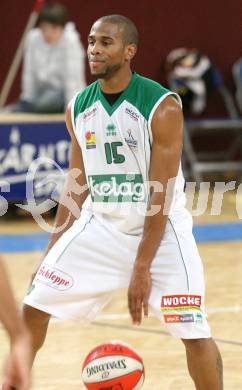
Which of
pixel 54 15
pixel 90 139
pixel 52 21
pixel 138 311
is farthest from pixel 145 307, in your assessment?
pixel 52 21

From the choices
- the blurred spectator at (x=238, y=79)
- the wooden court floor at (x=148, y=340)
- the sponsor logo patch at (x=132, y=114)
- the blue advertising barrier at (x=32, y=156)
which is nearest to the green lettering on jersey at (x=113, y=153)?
the sponsor logo patch at (x=132, y=114)

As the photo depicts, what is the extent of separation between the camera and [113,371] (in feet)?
15.8

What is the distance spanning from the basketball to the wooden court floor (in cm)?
70

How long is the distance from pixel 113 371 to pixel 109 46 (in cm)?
156

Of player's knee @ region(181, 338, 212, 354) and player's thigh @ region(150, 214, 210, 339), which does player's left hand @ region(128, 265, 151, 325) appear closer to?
player's thigh @ region(150, 214, 210, 339)

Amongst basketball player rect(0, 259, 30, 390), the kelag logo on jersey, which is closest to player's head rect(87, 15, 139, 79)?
the kelag logo on jersey

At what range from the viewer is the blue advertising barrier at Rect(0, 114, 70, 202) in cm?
1085

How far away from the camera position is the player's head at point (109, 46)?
15.3ft

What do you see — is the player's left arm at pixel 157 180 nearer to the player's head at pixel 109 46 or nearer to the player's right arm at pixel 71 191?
the player's head at pixel 109 46

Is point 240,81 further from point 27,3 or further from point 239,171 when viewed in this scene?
point 27,3

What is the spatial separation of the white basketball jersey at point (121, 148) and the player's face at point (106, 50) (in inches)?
6.0

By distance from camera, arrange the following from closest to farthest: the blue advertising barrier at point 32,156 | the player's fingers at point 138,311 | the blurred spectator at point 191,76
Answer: the player's fingers at point 138,311 → the blue advertising barrier at point 32,156 → the blurred spectator at point 191,76

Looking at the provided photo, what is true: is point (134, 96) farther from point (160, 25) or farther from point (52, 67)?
point (160, 25)

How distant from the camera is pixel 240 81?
45.0 feet
